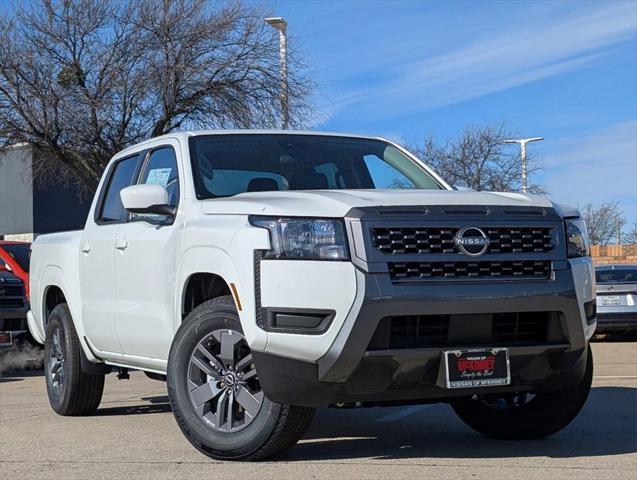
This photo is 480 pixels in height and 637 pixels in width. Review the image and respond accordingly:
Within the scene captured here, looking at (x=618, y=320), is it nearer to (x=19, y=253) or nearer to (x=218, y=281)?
(x=19, y=253)

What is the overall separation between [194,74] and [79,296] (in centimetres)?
1389

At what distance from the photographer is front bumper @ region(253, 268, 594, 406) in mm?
5027

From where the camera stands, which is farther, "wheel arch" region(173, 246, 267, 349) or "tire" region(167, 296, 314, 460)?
"tire" region(167, 296, 314, 460)

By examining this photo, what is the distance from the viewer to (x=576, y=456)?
19.1 ft

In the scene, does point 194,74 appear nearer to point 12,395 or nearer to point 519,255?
point 12,395

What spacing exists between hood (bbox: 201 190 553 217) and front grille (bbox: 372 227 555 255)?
0.17 metres

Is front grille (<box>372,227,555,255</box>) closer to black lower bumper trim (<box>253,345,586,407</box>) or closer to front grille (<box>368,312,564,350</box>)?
front grille (<box>368,312,564,350</box>)

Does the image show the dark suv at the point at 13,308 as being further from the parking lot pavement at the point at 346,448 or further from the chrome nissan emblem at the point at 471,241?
the chrome nissan emblem at the point at 471,241

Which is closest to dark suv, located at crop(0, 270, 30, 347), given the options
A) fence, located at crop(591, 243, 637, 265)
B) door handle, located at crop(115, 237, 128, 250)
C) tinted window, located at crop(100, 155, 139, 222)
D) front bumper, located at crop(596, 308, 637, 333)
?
tinted window, located at crop(100, 155, 139, 222)

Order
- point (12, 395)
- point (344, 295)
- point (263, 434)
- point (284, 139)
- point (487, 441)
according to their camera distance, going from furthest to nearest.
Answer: point (12, 395) < point (284, 139) < point (487, 441) < point (263, 434) < point (344, 295)

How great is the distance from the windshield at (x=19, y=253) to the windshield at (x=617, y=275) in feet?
29.4

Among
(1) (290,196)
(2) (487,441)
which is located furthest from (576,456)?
(1) (290,196)

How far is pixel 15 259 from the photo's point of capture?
47.3 feet

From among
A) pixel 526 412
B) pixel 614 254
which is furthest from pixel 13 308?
pixel 614 254
